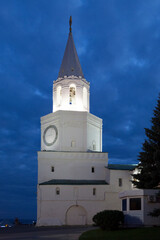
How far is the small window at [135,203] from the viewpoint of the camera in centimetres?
3215

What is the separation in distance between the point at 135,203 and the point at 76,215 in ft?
52.8

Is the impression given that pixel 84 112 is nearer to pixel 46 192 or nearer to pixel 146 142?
pixel 46 192

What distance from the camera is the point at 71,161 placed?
49531 millimetres

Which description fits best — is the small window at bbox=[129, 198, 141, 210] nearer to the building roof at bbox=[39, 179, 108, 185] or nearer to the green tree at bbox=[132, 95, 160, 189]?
the green tree at bbox=[132, 95, 160, 189]

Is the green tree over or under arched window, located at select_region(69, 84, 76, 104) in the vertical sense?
under

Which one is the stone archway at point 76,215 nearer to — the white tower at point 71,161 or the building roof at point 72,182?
the white tower at point 71,161

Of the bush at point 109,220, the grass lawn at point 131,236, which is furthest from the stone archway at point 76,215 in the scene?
the grass lawn at point 131,236

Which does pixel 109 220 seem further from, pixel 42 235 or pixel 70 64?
pixel 70 64

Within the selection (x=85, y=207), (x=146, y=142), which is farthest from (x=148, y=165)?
(x=85, y=207)

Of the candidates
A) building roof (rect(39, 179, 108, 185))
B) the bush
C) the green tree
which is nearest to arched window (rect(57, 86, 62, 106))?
A: building roof (rect(39, 179, 108, 185))

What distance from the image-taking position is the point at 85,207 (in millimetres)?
46812

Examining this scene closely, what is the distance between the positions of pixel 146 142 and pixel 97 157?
14215 millimetres

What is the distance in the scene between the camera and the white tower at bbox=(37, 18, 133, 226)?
153 ft

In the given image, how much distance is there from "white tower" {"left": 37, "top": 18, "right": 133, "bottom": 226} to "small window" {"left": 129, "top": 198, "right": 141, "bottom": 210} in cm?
1464
